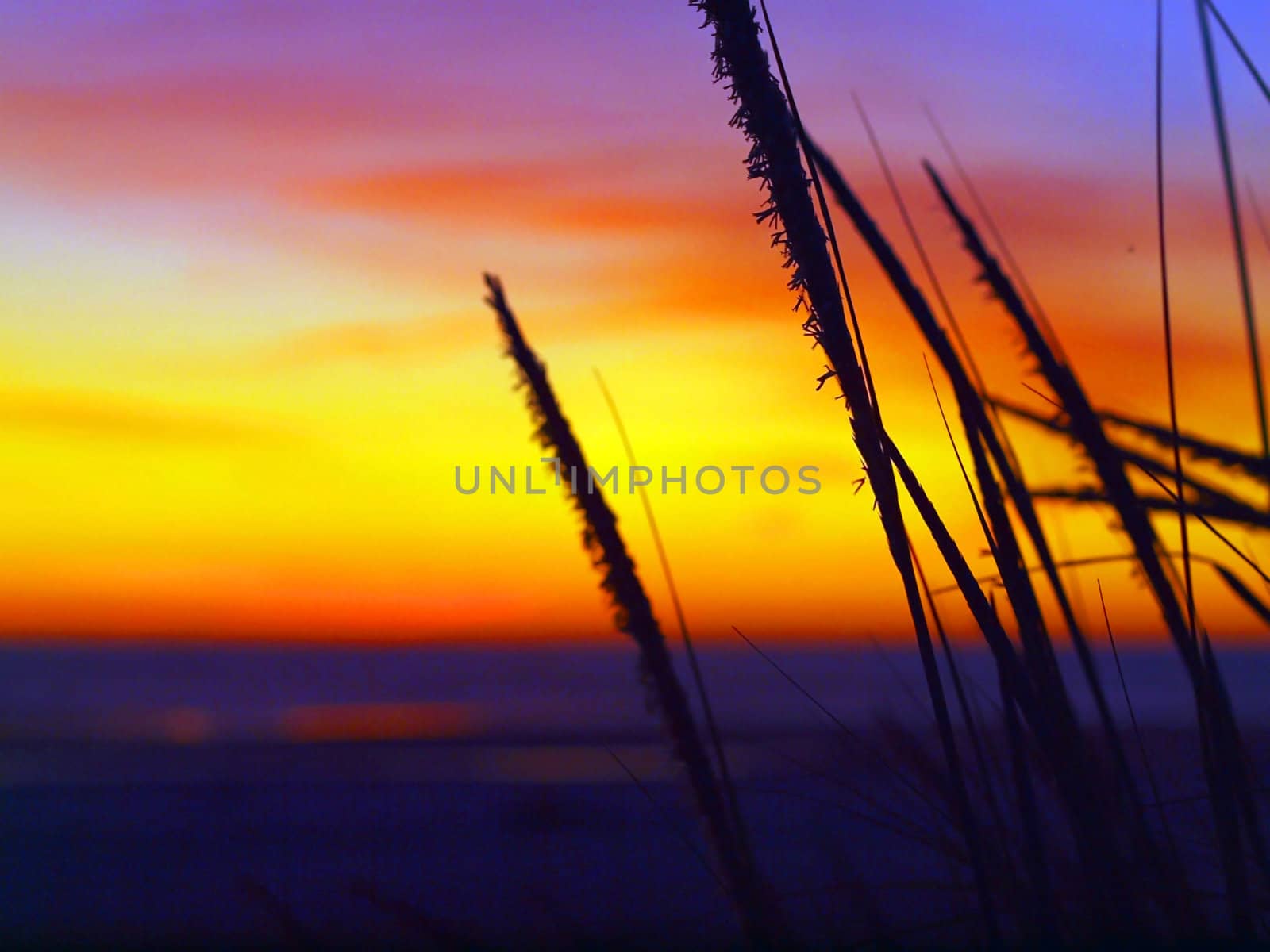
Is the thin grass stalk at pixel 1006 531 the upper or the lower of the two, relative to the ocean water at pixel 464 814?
upper

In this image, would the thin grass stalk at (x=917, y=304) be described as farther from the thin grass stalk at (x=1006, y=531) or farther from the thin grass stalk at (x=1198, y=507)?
the thin grass stalk at (x=1198, y=507)

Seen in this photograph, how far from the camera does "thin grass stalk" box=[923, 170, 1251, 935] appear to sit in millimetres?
843

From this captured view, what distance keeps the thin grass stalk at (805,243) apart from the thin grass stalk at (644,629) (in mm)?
169

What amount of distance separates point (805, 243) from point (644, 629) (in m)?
0.32

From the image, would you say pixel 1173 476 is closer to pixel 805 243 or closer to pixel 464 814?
pixel 805 243

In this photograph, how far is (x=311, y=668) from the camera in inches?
1363

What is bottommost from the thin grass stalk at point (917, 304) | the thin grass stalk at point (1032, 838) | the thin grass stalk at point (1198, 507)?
the thin grass stalk at point (1032, 838)

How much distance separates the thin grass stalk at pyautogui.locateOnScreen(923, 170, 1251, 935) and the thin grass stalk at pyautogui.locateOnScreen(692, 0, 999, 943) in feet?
0.61

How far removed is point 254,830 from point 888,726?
7.89 meters

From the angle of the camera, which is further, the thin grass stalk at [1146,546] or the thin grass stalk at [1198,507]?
the thin grass stalk at [1198,507]

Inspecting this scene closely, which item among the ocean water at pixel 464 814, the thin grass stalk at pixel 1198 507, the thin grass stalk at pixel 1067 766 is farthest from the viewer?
the ocean water at pixel 464 814

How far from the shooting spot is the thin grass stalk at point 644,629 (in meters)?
0.83

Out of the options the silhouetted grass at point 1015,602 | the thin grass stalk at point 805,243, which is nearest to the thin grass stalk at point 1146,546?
the silhouetted grass at point 1015,602

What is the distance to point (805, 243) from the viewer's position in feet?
2.72
